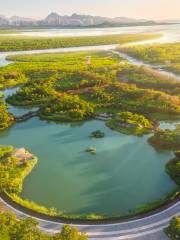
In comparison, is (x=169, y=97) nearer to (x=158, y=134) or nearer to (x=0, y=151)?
(x=158, y=134)

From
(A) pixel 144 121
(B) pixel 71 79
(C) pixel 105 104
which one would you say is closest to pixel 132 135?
(A) pixel 144 121

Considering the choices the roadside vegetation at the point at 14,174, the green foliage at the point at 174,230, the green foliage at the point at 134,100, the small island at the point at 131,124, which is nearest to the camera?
the green foliage at the point at 174,230

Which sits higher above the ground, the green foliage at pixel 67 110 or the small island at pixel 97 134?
the green foliage at pixel 67 110

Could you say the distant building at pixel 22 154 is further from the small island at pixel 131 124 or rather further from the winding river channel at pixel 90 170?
the small island at pixel 131 124

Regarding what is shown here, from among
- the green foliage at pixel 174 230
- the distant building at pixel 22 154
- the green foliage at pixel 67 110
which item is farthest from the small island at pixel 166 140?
the green foliage at pixel 174 230

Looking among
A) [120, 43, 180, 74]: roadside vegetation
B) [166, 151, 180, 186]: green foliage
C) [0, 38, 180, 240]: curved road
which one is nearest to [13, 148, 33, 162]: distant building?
[0, 38, 180, 240]: curved road

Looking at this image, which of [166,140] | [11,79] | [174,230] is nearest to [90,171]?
[166,140]

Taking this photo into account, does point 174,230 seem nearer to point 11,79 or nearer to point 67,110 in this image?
point 67,110
